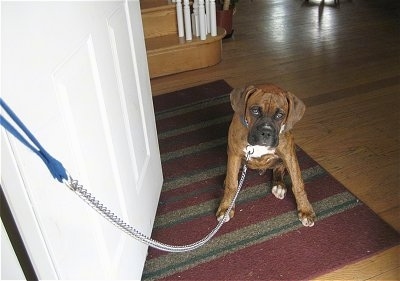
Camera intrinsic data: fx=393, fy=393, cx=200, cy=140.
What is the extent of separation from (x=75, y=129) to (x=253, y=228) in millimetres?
906

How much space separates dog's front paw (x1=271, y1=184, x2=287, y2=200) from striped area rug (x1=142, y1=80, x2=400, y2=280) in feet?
0.08

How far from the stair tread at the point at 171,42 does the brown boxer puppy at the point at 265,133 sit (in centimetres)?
154

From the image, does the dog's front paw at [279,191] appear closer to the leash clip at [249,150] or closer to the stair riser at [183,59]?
the leash clip at [249,150]

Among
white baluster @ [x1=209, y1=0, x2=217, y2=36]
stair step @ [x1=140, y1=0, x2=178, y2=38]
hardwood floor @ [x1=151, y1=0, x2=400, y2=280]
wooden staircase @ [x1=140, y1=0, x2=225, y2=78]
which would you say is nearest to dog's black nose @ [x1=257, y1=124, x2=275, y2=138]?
hardwood floor @ [x1=151, y1=0, x2=400, y2=280]

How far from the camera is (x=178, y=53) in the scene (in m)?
2.94

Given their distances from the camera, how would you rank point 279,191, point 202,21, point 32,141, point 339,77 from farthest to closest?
point 202,21
point 339,77
point 279,191
point 32,141

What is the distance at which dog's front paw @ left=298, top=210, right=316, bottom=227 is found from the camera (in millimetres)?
1521

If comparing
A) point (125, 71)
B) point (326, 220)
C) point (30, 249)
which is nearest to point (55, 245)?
point (30, 249)

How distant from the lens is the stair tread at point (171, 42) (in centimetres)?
289

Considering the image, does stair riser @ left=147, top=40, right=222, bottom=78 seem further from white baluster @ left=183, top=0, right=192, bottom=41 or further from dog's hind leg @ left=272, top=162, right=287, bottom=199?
dog's hind leg @ left=272, top=162, right=287, bottom=199

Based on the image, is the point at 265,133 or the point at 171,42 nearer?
the point at 265,133

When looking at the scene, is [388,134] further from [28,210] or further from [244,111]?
[28,210]

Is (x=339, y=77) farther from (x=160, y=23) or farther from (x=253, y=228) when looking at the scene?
(x=253, y=228)

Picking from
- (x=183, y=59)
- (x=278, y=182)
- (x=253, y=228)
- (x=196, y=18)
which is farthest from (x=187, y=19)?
(x=253, y=228)
